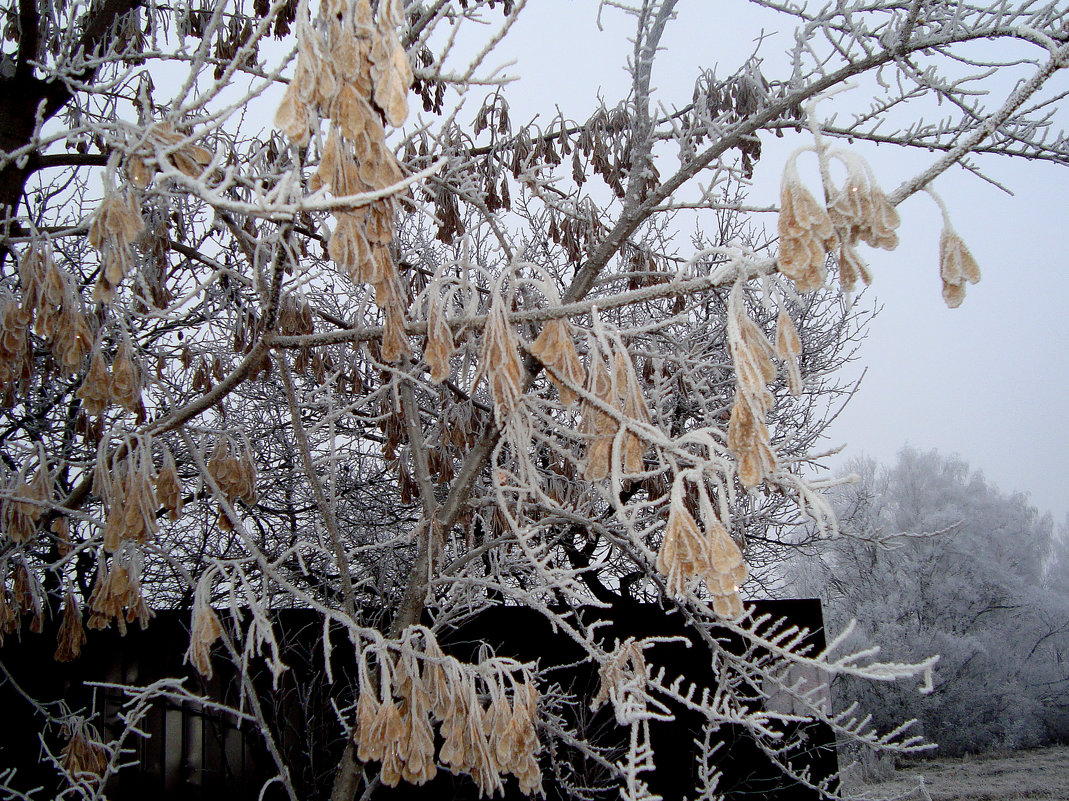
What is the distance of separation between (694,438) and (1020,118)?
→ 2638 mm

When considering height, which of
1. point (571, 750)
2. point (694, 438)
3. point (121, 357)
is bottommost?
point (571, 750)

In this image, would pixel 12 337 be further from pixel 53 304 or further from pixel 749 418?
pixel 749 418

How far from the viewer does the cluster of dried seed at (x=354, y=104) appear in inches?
44.6

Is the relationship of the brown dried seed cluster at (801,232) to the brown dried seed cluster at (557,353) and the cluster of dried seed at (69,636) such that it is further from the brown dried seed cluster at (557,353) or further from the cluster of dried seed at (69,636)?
the cluster of dried seed at (69,636)

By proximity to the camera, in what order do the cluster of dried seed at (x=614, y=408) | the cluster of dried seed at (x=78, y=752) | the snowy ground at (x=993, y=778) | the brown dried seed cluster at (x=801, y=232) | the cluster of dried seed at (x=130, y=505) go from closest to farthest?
the brown dried seed cluster at (x=801, y=232) → the cluster of dried seed at (x=614, y=408) → the cluster of dried seed at (x=130, y=505) → the cluster of dried seed at (x=78, y=752) → the snowy ground at (x=993, y=778)

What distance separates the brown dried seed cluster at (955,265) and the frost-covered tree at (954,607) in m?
8.35

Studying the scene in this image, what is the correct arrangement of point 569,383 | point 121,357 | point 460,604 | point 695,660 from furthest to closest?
point 695,660
point 460,604
point 121,357
point 569,383

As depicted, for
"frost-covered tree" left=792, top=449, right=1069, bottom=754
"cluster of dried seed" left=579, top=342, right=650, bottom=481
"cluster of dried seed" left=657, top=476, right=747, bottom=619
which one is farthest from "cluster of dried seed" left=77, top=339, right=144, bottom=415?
"frost-covered tree" left=792, top=449, right=1069, bottom=754

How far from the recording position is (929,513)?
12.2 meters

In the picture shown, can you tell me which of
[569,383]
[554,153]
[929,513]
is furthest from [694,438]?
[929,513]

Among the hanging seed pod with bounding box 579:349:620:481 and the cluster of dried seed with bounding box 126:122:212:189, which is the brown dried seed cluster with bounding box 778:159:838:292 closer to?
the hanging seed pod with bounding box 579:349:620:481

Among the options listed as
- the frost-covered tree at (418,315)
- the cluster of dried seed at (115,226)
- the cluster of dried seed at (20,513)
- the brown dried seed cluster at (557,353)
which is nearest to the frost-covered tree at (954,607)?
the frost-covered tree at (418,315)

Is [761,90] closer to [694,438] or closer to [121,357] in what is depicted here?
Result: [694,438]

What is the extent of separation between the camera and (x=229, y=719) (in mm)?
4746
